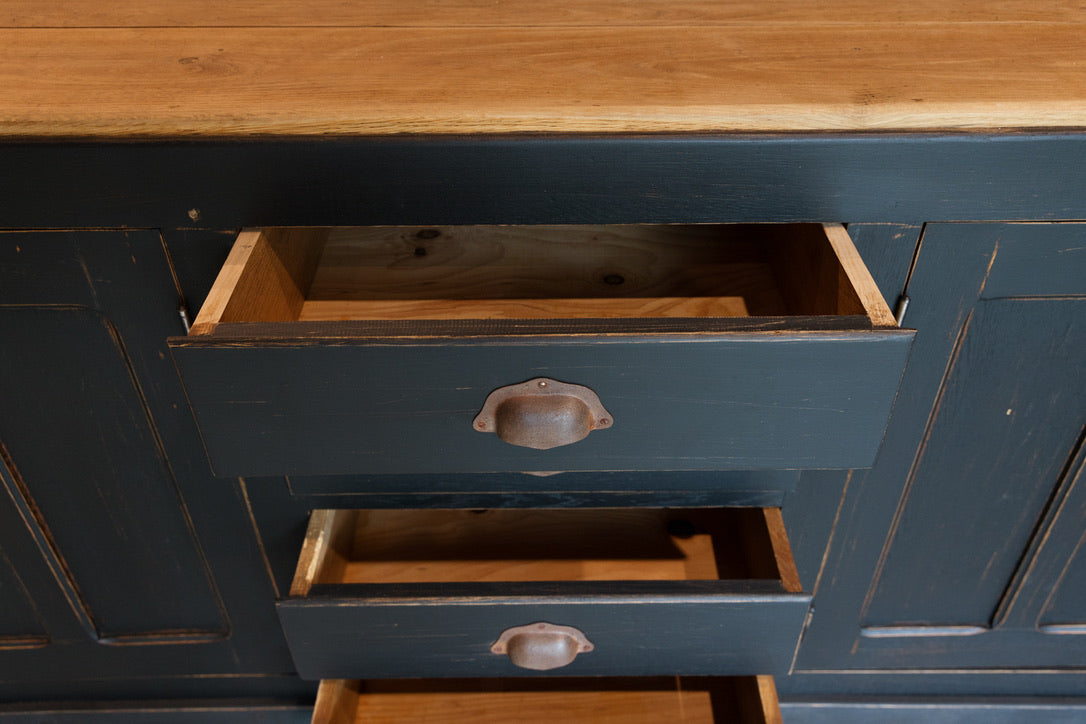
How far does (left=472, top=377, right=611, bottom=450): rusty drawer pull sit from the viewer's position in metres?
0.55

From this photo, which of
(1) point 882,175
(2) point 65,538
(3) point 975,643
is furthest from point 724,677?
(2) point 65,538

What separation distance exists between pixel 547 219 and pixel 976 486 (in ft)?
1.63

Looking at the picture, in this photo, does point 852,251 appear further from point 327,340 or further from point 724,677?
point 724,677

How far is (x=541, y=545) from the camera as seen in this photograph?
918 millimetres

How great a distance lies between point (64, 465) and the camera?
751mm

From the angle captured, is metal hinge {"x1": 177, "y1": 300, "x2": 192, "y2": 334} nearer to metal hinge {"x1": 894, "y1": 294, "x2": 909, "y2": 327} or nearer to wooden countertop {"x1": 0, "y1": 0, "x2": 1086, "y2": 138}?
wooden countertop {"x1": 0, "y1": 0, "x2": 1086, "y2": 138}

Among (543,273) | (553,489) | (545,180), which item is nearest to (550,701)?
(553,489)

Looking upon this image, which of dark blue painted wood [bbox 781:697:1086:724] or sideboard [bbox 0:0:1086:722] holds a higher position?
sideboard [bbox 0:0:1086:722]

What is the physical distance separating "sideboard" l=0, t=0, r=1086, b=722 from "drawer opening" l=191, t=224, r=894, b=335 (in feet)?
0.15

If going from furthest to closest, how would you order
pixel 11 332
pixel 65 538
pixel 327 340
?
pixel 65 538
pixel 11 332
pixel 327 340

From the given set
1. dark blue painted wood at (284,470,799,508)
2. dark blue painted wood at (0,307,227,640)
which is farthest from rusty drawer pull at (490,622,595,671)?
dark blue painted wood at (0,307,227,640)

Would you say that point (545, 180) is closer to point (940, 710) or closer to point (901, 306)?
point (901, 306)

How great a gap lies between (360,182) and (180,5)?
0.28 metres

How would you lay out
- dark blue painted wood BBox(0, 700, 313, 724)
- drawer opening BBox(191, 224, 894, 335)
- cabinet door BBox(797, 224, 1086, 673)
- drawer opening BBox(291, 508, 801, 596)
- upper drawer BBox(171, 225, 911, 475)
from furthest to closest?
dark blue painted wood BBox(0, 700, 313, 724), drawer opening BBox(291, 508, 801, 596), drawer opening BBox(191, 224, 894, 335), cabinet door BBox(797, 224, 1086, 673), upper drawer BBox(171, 225, 911, 475)
